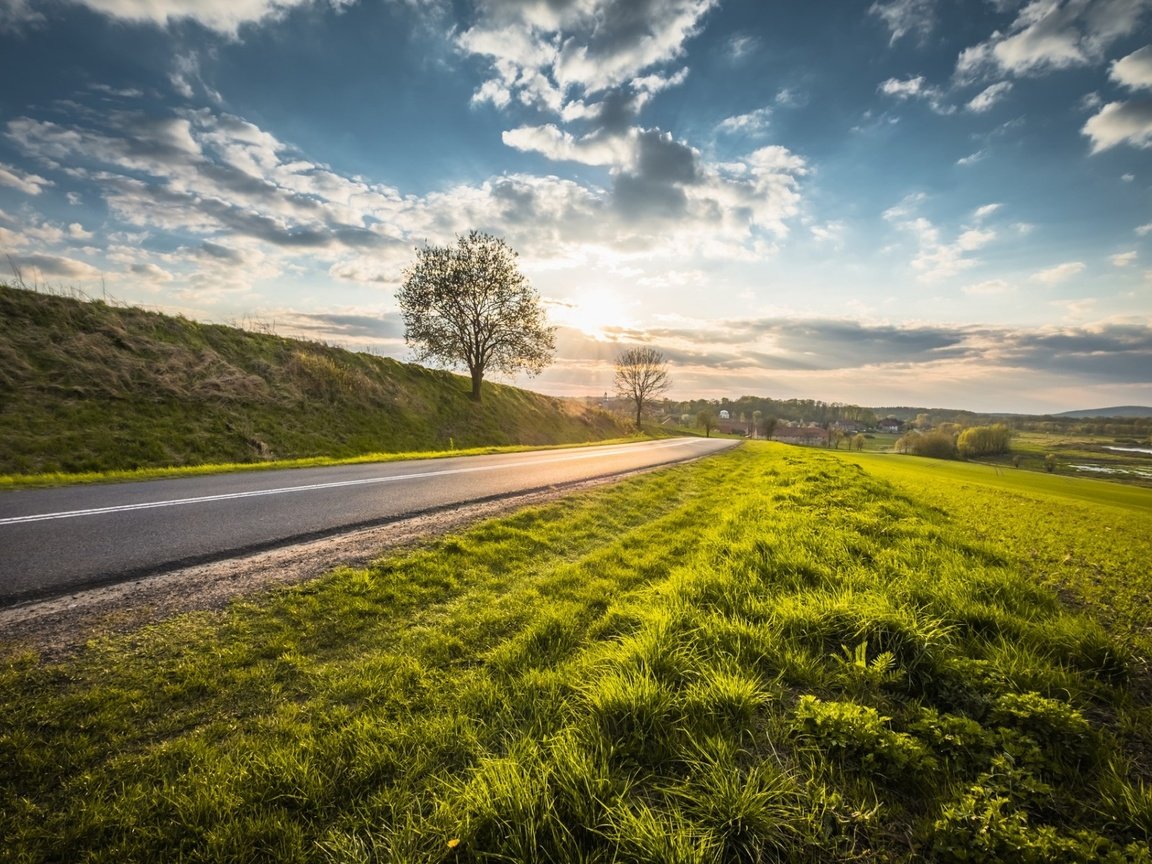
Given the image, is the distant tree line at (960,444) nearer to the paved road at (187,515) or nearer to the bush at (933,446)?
the bush at (933,446)

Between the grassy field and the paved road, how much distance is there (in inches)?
77.3

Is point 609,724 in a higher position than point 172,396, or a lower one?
lower

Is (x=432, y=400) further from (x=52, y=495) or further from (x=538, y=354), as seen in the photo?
(x=52, y=495)

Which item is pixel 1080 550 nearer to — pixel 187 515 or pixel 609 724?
pixel 609 724

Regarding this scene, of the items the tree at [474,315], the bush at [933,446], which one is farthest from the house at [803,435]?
the tree at [474,315]

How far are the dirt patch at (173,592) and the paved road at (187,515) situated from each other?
1.12 ft

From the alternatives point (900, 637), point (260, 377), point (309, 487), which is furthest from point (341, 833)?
point (260, 377)

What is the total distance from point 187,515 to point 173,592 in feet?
10.7

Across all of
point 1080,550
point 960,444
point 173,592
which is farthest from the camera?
point 960,444

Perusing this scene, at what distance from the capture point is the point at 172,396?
17.7 meters

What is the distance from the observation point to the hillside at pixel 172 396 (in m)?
14.1

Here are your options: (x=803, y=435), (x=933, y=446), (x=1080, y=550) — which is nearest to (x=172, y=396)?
(x=1080, y=550)

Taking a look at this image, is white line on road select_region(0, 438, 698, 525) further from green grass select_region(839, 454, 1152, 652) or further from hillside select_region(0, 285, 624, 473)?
green grass select_region(839, 454, 1152, 652)

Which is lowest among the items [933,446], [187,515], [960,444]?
[933,446]
